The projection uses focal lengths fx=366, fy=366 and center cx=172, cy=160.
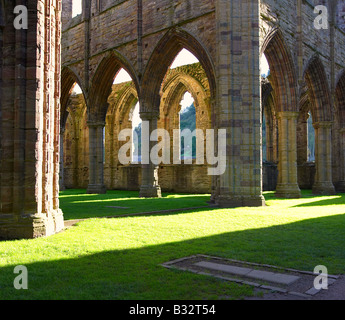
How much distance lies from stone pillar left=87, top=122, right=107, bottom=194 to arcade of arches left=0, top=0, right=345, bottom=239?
0.05 metres

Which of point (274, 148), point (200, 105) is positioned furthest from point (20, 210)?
point (274, 148)

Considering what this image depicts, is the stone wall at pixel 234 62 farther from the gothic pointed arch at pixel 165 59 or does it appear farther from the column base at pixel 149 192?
the column base at pixel 149 192

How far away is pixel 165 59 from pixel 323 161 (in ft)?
30.3

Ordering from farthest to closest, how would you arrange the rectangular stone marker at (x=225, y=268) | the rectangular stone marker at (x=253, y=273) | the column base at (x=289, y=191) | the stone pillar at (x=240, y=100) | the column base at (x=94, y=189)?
the column base at (x=94, y=189) < the column base at (x=289, y=191) < the stone pillar at (x=240, y=100) < the rectangular stone marker at (x=225, y=268) < the rectangular stone marker at (x=253, y=273)

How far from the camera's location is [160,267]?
13.2ft

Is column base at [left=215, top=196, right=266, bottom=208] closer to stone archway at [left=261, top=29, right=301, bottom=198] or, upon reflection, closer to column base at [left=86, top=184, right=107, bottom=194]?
stone archway at [left=261, top=29, right=301, bottom=198]

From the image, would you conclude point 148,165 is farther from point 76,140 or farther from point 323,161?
point 76,140

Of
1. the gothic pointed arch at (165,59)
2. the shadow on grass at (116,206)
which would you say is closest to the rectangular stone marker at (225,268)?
the shadow on grass at (116,206)

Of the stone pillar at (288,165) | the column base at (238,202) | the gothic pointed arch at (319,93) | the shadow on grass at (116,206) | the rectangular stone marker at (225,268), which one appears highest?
the gothic pointed arch at (319,93)

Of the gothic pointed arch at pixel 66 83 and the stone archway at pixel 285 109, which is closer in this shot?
the stone archway at pixel 285 109

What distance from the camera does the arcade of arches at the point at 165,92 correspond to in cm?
596

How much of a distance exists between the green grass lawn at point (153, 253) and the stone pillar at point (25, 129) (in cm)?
54

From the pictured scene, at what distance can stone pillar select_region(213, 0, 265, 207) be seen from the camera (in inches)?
442

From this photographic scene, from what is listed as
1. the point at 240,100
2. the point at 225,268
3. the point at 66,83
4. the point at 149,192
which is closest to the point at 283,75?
the point at 240,100
